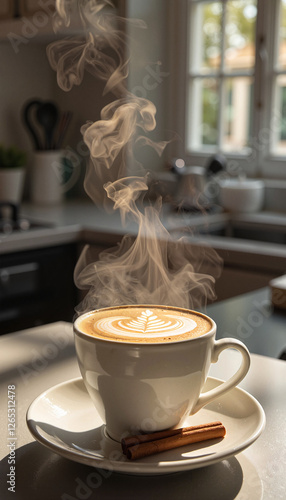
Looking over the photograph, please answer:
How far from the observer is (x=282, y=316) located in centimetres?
112

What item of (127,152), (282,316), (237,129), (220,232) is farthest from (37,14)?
(282,316)

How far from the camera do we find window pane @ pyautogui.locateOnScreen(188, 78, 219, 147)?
115 inches

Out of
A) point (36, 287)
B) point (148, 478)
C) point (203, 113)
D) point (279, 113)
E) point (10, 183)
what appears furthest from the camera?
point (203, 113)

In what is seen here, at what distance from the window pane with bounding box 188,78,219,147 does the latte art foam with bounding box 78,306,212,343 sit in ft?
7.83

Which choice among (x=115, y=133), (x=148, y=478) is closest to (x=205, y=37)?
(x=115, y=133)

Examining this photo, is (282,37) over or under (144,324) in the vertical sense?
over

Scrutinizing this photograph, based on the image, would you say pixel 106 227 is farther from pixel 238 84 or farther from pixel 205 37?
pixel 205 37

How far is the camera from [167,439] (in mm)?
548

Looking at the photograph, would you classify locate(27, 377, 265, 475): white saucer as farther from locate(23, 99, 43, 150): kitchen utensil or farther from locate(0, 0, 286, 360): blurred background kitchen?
locate(23, 99, 43, 150): kitchen utensil

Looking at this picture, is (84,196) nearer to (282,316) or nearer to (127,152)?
(127,152)

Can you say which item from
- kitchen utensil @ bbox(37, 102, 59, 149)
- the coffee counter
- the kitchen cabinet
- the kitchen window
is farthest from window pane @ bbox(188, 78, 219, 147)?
the coffee counter

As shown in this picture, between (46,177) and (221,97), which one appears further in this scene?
(46,177)

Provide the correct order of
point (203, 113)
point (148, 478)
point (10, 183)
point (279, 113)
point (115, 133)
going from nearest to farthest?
point (148, 478)
point (115, 133)
point (279, 113)
point (10, 183)
point (203, 113)

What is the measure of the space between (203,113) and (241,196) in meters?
0.64
